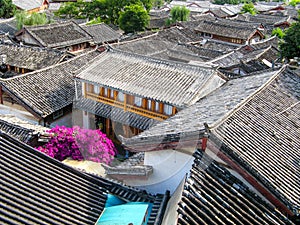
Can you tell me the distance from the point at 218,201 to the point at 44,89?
1723cm

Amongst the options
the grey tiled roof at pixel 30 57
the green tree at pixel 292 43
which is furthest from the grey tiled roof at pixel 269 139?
the grey tiled roof at pixel 30 57

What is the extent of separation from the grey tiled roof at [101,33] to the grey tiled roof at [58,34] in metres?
2.79

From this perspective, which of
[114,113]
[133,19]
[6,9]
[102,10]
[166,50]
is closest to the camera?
[114,113]

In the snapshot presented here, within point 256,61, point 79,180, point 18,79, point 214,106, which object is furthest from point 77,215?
point 256,61

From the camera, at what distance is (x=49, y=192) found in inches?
339

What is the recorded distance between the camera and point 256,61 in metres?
29.5

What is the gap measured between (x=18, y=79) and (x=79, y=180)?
1443cm

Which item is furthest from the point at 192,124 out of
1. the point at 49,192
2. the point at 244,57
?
the point at 244,57

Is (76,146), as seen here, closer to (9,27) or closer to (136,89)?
(136,89)

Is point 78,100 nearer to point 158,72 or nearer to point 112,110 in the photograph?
point 112,110

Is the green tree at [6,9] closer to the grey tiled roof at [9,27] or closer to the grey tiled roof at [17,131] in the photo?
the grey tiled roof at [9,27]

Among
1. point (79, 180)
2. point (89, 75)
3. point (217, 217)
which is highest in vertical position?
point (217, 217)

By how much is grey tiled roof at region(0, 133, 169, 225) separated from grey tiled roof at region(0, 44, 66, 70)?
20.0 m

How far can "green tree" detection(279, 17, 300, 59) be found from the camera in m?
27.3
